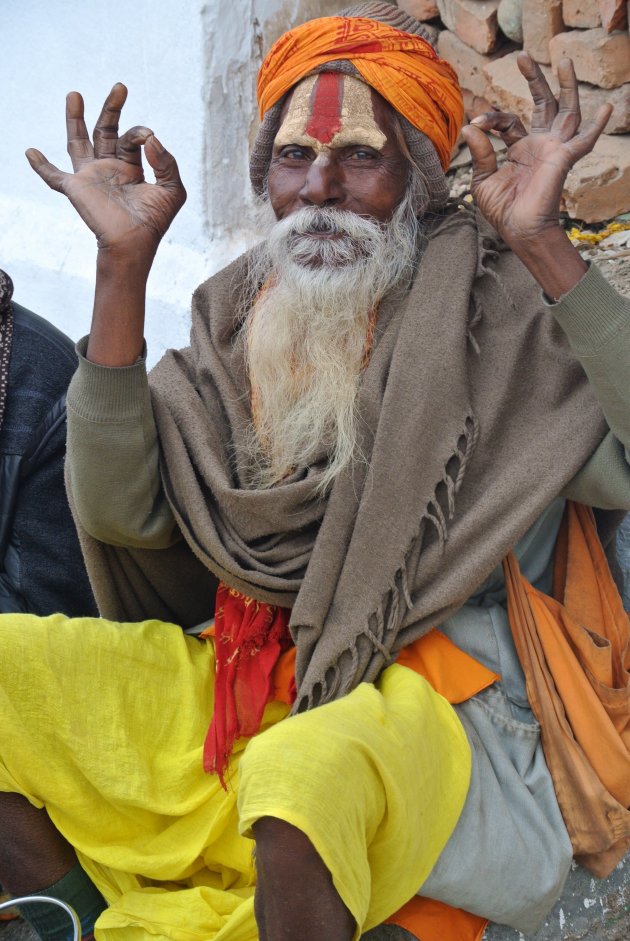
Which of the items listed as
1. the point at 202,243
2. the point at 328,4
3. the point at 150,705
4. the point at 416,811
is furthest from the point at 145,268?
the point at 328,4

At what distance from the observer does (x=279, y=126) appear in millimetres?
2703

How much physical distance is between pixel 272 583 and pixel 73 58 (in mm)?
3468

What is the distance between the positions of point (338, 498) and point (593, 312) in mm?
675

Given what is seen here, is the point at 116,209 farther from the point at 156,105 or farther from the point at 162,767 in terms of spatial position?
the point at 156,105

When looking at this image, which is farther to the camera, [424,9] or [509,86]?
[424,9]

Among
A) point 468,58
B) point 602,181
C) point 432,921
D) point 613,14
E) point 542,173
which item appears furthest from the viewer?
point 468,58

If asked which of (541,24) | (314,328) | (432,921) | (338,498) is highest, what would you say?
(541,24)

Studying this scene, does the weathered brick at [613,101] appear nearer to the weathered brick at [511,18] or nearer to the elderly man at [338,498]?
the weathered brick at [511,18]

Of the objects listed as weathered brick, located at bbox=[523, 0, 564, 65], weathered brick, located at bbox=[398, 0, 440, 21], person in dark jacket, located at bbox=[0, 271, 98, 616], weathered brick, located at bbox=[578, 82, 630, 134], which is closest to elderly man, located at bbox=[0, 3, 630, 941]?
person in dark jacket, located at bbox=[0, 271, 98, 616]

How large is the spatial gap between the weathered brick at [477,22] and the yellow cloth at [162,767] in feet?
10.8

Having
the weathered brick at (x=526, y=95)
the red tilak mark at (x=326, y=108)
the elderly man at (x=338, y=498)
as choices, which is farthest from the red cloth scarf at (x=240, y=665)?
the weathered brick at (x=526, y=95)

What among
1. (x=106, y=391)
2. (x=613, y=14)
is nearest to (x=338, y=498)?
(x=106, y=391)

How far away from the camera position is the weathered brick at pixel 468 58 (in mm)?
A: 4625

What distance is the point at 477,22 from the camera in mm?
4555
